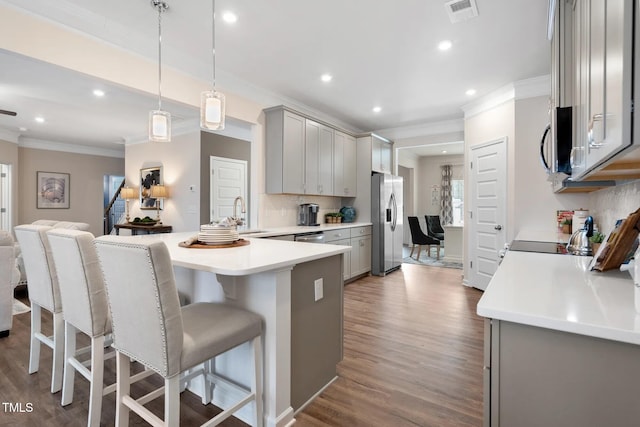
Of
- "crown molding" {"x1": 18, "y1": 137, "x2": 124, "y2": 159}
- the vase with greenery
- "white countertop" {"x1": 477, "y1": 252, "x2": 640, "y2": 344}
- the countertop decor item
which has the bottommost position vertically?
"white countertop" {"x1": 477, "y1": 252, "x2": 640, "y2": 344}

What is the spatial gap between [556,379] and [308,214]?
404 centimetres

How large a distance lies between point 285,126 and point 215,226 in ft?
7.60

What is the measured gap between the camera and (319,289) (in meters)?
1.97

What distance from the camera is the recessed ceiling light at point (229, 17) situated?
2467 millimetres

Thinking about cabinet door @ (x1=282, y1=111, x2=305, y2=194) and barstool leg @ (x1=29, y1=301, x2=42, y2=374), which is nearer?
barstool leg @ (x1=29, y1=301, x2=42, y2=374)

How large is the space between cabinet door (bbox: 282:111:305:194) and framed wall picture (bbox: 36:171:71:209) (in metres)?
6.16

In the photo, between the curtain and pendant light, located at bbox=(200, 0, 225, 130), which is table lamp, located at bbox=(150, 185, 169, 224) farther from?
the curtain

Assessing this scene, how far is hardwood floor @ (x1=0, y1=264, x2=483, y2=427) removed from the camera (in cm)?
176

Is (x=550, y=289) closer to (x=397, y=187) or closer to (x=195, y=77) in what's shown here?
(x=195, y=77)

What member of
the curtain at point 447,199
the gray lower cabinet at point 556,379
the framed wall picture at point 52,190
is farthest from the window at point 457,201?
the framed wall picture at point 52,190

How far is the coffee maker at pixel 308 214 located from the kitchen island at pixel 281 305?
262 cm

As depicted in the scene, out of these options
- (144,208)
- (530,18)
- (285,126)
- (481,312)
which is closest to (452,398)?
(481,312)

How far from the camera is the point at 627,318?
820 mm

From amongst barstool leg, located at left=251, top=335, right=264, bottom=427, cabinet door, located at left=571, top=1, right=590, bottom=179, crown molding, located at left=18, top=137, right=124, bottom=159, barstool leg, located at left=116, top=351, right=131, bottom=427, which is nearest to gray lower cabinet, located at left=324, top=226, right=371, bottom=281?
barstool leg, located at left=251, top=335, right=264, bottom=427
